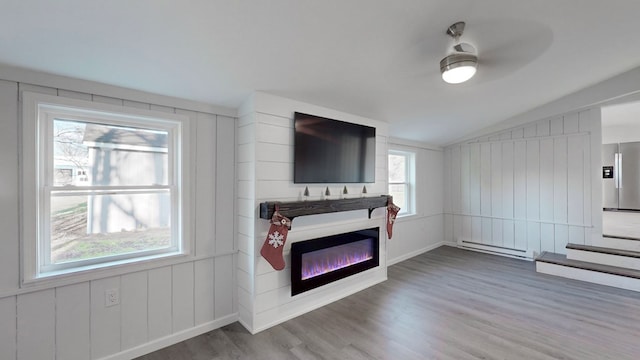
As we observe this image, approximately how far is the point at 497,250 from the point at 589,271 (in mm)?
1448

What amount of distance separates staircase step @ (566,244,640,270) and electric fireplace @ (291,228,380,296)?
3134mm

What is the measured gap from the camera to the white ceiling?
1.54 metres

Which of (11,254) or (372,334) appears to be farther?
(372,334)

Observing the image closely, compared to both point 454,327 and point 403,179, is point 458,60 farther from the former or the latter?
point 403,179

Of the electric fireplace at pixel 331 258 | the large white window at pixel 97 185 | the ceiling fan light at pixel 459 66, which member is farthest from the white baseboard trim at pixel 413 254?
the large white window at pixel 97 185

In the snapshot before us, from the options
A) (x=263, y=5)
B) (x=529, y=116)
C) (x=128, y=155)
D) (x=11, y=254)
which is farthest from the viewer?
(x=529, y=116)

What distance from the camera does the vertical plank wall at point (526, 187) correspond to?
438cm

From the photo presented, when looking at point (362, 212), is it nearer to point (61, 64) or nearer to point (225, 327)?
point (225, 327)

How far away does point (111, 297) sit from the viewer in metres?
2.12

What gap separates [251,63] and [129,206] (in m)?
1.58

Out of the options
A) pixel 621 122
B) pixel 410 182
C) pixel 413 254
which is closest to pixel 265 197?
pixel 410 182

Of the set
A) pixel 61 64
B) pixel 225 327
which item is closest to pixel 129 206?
pixel 61 64

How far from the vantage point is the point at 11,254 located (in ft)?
5.89

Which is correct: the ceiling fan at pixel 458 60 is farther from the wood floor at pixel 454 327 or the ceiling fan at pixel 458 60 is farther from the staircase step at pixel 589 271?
the staircase step at pixel 589 271
